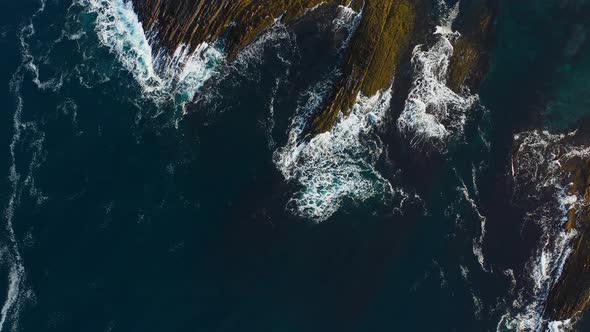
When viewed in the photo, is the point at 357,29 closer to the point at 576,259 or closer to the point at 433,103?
the point at 433,103

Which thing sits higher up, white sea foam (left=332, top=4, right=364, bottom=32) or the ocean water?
white sea foam (left=332, top=4, right=364, bottom=32)

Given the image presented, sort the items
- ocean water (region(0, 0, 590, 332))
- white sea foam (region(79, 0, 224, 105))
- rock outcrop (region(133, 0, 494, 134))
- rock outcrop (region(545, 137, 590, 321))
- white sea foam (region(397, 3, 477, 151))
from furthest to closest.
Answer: rock outcrop (region(133, 0, 494, 134)) → white sea foam (region(79, 0, 224, 105)) → white sea foam (region(397, 3, 477, 151)) → rock outcrop (region(545, 137, 590, 321)) → ocean water (region(0, 0, 590, 332))

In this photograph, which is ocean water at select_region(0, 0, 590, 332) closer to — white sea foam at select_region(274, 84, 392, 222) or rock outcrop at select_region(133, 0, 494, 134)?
white sea foam at select_region(274, 84, 392, 222)

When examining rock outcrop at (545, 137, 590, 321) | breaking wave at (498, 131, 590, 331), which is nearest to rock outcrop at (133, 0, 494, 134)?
breaking wave at (498, 131, 590, 331)

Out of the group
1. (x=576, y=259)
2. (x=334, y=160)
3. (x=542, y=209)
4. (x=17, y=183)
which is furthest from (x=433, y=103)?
(x=17, y=183)

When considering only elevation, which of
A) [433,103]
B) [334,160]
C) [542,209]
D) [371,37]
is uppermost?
[371,37]

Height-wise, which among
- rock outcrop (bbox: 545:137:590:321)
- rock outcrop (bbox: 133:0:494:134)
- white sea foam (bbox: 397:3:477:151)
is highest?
rock outcrop (bbox: 133:0:494:134)
